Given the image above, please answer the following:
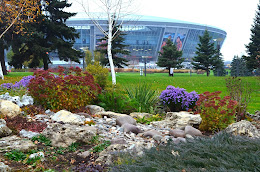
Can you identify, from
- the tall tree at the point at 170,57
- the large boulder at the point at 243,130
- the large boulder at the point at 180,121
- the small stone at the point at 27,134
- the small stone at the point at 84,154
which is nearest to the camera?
the small stone at the point at 84,154

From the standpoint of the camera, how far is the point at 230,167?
201 centimetres

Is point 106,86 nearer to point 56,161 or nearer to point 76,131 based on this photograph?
point 76,131

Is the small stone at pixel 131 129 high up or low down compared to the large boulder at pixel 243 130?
down

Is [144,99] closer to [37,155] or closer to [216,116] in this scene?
[216,116]

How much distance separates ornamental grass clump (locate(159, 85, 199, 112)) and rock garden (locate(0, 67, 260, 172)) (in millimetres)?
30

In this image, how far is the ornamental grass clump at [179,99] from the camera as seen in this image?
26.2 feet

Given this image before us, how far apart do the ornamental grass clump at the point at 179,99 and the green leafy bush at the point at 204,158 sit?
5.32m

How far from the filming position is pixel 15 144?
4.11 m

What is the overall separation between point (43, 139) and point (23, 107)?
2.23 meters

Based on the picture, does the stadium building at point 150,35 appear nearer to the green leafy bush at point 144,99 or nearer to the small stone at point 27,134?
the green leafy bush at point 144,99

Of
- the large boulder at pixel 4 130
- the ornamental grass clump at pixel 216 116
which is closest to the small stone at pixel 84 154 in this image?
the large boulder at pixel 4 130

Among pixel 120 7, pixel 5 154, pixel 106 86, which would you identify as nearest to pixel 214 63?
pixel 120 7

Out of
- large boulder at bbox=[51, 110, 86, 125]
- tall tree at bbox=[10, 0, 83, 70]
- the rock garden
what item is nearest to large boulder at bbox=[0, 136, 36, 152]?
the rock garden

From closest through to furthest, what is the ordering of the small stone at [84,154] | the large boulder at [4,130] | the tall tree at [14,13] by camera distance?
1. the small stone at [84,154]
2. the large boulder at [4,130]
3. the tall tree at [14,13]
